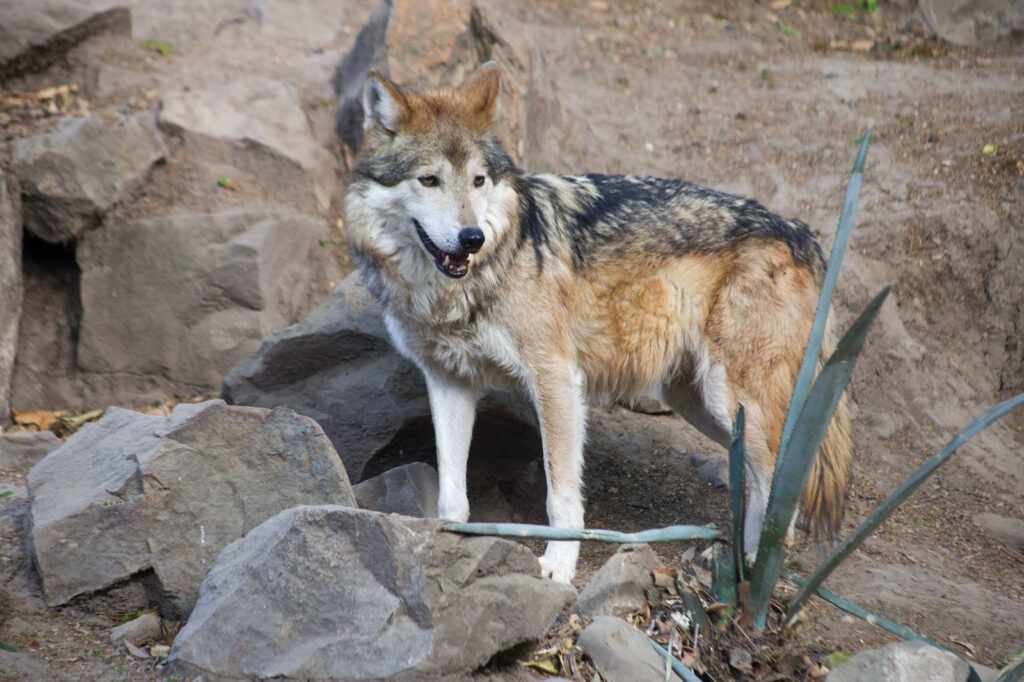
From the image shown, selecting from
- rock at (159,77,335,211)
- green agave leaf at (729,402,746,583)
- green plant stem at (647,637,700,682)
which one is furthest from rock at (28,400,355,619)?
rock at (159,77,335,211)

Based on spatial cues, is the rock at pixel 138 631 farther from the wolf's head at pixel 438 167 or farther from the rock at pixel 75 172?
the rock at pixel 75 172

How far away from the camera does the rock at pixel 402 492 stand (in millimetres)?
4855

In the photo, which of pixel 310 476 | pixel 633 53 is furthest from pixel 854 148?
pixel 310 476

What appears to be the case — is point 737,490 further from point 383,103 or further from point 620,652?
point 383,103

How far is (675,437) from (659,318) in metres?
1.74

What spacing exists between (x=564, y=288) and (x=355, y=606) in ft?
7.33

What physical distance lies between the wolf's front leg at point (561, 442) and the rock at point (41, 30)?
635 centimetres

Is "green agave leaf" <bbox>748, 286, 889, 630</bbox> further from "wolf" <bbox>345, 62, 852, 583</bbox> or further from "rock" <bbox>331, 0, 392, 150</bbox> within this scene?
"rock" <bbox>331, 0, 392, 150</bbox>

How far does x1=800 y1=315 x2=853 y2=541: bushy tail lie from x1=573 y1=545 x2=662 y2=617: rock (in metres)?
1.17

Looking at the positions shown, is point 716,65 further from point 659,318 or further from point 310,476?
point 310,476

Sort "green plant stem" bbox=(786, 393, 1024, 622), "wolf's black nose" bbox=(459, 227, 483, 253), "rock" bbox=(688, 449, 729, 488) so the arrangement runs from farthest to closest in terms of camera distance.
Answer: "rock" bbox=(688, 449, 729, 488), "wolf's black nose" bbox=(459, 227, 483, 253), "green plant stem" bbox=(786, 393, 1024, 622)

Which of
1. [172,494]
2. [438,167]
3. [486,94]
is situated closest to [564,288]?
[438,167]

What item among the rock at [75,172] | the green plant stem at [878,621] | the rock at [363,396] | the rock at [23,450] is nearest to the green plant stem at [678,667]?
the green plant stem at [878,621]

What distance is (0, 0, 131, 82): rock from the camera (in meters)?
7.98
